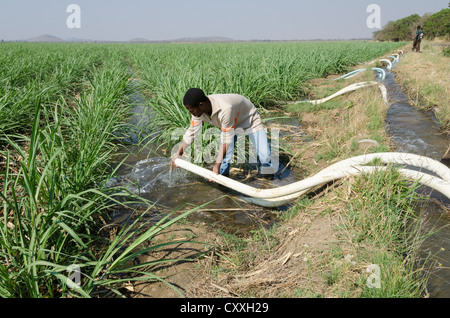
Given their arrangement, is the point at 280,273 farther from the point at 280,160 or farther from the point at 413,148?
the point at 413,148

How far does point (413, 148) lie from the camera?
3.91 meters

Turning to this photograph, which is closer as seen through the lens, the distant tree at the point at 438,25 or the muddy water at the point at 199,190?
the muddy water at the point at 199,190

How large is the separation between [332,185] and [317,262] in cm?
93

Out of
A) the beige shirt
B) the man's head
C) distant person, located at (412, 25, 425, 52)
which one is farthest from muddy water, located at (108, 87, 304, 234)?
distant person, located at (412, 25, 425, 52)

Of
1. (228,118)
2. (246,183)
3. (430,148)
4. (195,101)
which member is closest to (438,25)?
(430,148)

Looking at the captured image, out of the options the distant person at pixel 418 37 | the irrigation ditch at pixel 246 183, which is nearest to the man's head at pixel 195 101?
the irrigation ditch at pixel 246 183

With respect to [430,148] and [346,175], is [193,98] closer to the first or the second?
[346,175]

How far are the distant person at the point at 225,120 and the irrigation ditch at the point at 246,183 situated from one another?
0.27m

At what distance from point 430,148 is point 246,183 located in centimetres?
283

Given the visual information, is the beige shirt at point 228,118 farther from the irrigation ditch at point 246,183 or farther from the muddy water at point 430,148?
the muddy water at point 430,148

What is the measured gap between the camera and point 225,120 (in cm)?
255

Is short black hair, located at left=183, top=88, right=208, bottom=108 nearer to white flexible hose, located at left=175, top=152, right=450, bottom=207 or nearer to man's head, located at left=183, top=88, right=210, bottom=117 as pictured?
man's head, located at left=183, top=88, right=210, bottom=117

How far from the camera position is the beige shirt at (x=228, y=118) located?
2564 millimetres
